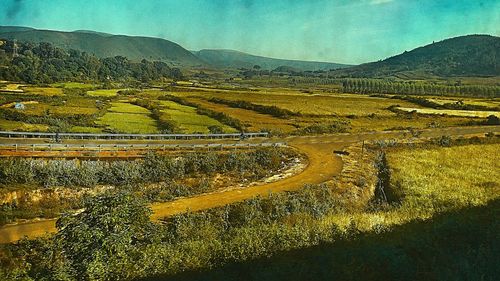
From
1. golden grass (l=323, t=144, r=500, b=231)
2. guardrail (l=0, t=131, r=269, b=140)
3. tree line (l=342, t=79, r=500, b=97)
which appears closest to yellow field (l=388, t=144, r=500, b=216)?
golden grass (l=323, t=144, r=500, b=231)

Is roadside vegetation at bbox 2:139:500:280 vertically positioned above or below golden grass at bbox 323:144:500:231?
above

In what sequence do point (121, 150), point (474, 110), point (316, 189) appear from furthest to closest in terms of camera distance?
point (474, 110)
point (121, 150)
point (316, 189)

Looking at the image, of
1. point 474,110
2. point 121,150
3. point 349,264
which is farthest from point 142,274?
point 474,110

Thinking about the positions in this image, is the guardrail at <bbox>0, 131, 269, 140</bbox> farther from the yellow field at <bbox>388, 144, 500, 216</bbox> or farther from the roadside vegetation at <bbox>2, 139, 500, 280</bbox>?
the roadside vegetation at <bbox>2, 139, 500, 280</bbox>

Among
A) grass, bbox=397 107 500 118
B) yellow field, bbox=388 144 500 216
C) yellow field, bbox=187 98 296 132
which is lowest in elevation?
yellow field, bbox=187 98 296 132

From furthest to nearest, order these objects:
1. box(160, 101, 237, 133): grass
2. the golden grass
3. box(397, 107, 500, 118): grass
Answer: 1. box(397, 107, 500, 118): grass
2. box(160, 101, 237, 133): grass
3. the golden grass

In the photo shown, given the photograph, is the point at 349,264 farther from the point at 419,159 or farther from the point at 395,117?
the point at 395,117
